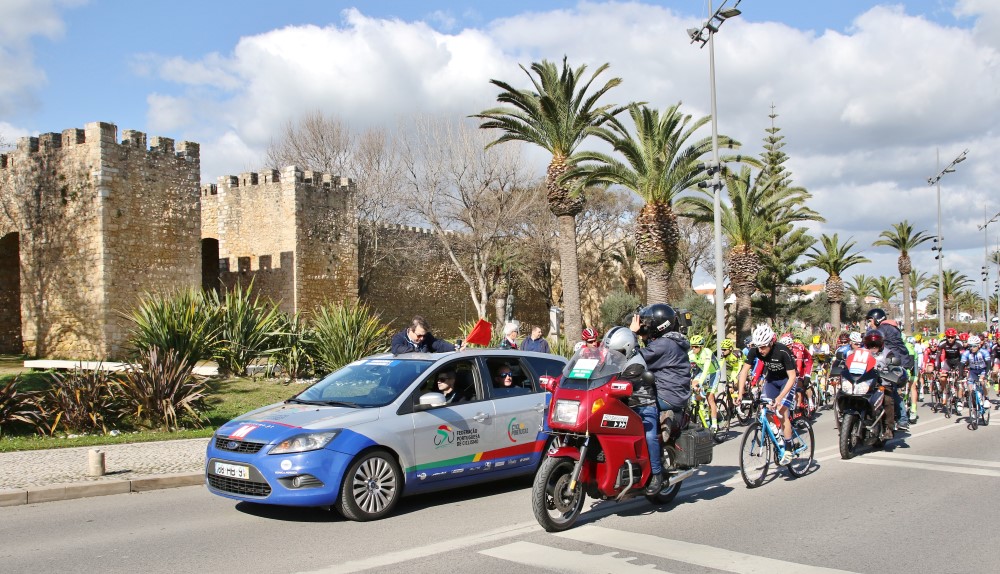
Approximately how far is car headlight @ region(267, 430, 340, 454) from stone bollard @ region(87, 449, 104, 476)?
3.15m

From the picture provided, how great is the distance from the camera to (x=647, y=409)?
704 centimetres

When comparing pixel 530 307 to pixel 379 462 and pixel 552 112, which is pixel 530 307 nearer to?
pixel 552 112

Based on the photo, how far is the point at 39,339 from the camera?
24.2 m

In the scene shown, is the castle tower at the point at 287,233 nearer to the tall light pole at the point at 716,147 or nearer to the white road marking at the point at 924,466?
the tall light pole at the point at 716,147

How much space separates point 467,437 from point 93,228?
19407mm

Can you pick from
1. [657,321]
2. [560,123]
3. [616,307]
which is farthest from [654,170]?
[616,307]

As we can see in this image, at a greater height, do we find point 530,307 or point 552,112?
point 552,112

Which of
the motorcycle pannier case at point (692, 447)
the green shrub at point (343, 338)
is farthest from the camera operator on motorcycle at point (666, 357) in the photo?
the green shrub at point (343, 338)

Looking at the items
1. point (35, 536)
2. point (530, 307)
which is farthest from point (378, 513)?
point (530, 307)

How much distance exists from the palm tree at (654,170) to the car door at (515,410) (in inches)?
571

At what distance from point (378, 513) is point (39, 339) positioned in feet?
70.7

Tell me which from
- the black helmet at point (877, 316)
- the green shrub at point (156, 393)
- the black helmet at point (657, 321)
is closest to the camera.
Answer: the black helmet at point (657, 321)

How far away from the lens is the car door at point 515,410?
26.4 feet

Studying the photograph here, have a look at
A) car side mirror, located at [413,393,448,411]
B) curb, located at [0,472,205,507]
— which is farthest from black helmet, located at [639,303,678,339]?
curb, located at [0,472,205,507]
